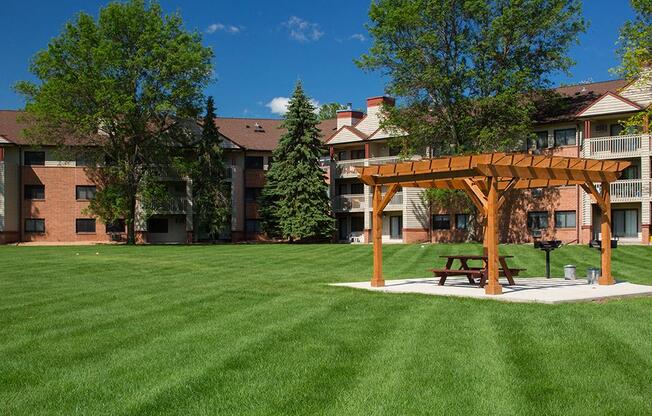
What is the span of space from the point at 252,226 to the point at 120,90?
16179mm

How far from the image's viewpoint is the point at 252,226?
5772 centimetres

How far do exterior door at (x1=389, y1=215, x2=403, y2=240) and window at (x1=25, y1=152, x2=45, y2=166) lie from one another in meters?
26.9

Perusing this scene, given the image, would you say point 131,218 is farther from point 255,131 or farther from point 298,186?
point 255,131

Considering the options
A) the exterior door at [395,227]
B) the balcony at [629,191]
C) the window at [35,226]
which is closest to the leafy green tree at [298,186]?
the exterior door at [395,227]

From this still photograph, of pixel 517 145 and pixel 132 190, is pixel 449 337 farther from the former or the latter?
pixel 132 190

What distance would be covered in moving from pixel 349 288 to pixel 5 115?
48910 millimetres

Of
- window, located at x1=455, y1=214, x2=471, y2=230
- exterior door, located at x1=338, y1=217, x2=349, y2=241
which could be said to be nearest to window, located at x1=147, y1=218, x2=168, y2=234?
exterior door, located at x1=338, y1=217, x2=349, y2=241

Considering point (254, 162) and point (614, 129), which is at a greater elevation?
point (614, 129)

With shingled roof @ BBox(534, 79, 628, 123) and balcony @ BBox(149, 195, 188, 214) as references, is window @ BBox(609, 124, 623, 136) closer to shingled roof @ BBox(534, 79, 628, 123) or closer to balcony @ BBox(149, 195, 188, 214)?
shingled roof @ BBox(534, 79, 628, 123)

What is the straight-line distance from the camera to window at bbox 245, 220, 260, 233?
57.5 m

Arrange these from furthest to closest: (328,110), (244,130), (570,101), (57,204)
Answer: (328,110)
(244,130)
(57,204)
(570,101)

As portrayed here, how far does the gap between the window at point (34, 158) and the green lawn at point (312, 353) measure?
4093 cm

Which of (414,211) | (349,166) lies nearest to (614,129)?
(414,211)

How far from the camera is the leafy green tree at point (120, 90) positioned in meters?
45.5
